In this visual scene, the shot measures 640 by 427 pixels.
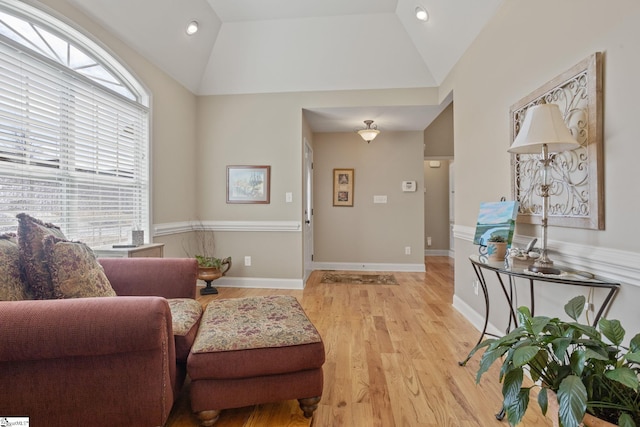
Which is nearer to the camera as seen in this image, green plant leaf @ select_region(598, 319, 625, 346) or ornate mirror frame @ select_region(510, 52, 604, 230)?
green plant leaf @ select_region(598, 319, 625, 346)

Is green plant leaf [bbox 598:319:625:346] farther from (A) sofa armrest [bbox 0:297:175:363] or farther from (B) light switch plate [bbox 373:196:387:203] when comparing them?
(B) light switch plate [bbox 373:196:387:203]

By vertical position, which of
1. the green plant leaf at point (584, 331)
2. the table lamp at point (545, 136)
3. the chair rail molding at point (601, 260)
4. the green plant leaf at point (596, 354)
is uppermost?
the table lamp at point (545, 136)

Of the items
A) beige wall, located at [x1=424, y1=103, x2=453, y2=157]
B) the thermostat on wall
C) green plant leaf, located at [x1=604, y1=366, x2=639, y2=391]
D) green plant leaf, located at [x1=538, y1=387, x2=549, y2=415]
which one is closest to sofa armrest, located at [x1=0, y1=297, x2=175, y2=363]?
green plant leaf, located at [x1=538, y1=387, x2=549, y2=415]

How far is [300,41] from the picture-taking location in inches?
127

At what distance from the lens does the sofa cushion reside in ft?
4.45

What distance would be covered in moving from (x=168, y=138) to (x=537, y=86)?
3312 mm

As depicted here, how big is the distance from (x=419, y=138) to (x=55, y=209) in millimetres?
4579

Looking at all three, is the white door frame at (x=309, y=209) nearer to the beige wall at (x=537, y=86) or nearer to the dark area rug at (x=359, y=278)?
the dark area rug at (x=359, y=278)

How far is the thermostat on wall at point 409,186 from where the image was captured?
4738mm

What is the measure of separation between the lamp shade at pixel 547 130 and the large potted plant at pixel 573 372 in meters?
0.83

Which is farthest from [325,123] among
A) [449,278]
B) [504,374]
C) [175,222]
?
[504,374]

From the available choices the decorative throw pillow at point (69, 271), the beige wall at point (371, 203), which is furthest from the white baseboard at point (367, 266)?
the decorative throw pillow at point (69, 271)

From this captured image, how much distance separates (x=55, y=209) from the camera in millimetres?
2000

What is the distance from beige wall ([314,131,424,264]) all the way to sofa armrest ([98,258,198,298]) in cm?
320
